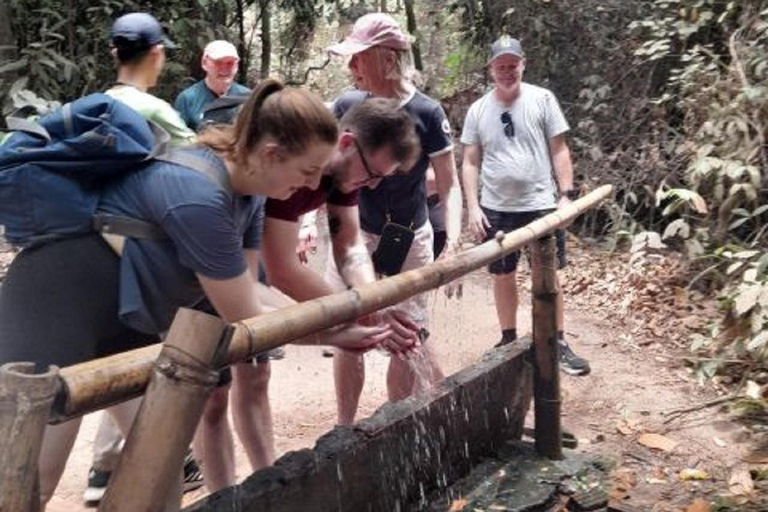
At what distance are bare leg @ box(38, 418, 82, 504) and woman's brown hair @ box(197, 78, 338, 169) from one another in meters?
0.85

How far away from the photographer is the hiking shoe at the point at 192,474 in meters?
3.56

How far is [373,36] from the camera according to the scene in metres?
3.34

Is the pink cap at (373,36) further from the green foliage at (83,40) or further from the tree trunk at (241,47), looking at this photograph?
the tree trunk at (241,47)

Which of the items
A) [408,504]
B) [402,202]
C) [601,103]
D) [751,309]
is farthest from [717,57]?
[408,504]

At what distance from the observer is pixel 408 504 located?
296cm

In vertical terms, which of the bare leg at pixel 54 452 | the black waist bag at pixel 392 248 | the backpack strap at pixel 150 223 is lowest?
the bare leg at pixel 54 452

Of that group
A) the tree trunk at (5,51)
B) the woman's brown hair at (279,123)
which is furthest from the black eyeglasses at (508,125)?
the tree trunk at (5,51)

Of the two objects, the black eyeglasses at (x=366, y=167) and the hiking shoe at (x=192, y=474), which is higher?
the black eyeglasses at (x=366, y=167)

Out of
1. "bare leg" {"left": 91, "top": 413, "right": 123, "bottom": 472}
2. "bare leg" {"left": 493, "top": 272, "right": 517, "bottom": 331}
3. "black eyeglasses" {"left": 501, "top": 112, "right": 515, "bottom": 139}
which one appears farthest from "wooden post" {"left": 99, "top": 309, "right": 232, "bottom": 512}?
"black eyeglasses" {"left": 501, "top": 112, "right": 515, "bottom": 139}

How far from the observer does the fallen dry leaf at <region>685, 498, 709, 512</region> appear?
11.7 feet

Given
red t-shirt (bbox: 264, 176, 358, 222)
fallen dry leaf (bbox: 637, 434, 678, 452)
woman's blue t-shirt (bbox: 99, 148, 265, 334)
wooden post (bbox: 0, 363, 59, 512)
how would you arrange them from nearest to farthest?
wooden post (bbox: 0, 363, 59, 512) < woman's blue t-shirt (bbox: 99, 148, 265, 334) < red t-shirt (bbox: 264, 176, 358, 222) < fallen dry leaf (bbox: 637, 434, 678, 452)

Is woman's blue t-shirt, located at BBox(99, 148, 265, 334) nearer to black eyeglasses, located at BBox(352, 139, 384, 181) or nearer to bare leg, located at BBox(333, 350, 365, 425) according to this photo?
black eyeglasses, located at BBox(352, 139, 384, 181)

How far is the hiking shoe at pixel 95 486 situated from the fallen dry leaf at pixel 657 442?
256 centimetres

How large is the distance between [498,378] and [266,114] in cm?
175
